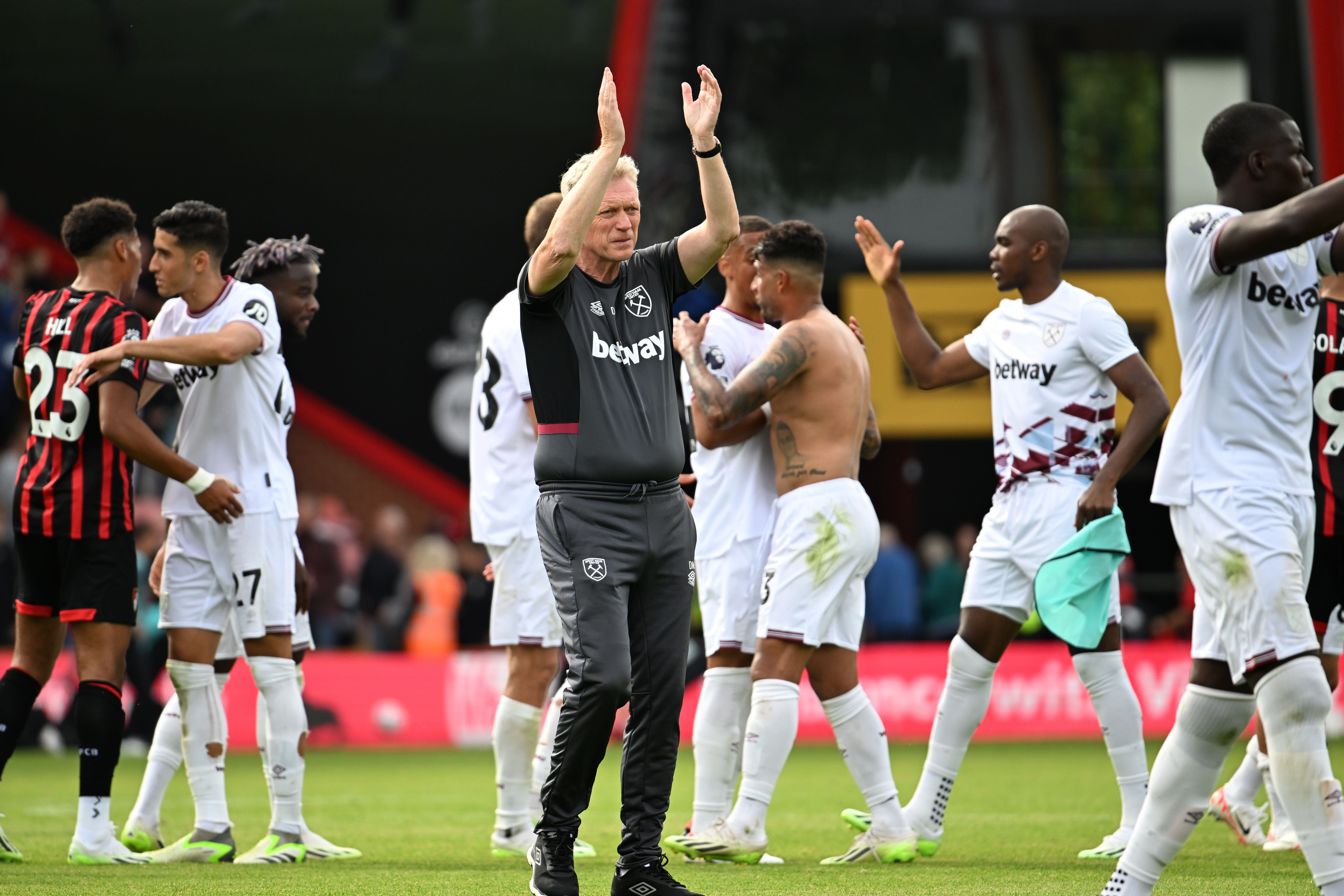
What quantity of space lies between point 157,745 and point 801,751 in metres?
7.90

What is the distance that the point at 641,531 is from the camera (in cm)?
515

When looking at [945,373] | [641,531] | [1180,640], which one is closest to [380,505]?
[1180,640]

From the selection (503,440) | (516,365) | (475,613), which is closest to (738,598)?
(503,440)

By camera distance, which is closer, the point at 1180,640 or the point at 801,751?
the point at 801,751

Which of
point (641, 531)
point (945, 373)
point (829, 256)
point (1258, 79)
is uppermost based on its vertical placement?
point (1258, 79)

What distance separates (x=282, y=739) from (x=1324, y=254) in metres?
4.66

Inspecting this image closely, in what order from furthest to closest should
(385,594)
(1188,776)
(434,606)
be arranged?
(385,594), (434,606), (1188,776)

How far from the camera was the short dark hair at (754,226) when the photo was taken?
7.15 meters

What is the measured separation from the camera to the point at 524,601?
7.02 metres

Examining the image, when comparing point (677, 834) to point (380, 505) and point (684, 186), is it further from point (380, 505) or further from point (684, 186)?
point (380, 505)

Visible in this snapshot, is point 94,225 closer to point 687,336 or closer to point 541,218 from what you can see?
point 541,218

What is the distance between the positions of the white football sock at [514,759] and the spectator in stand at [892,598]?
994 centimetres

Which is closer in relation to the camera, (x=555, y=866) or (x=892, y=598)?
(x=555, y=866)

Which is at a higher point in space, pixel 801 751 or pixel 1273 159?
pixel 1273 159
